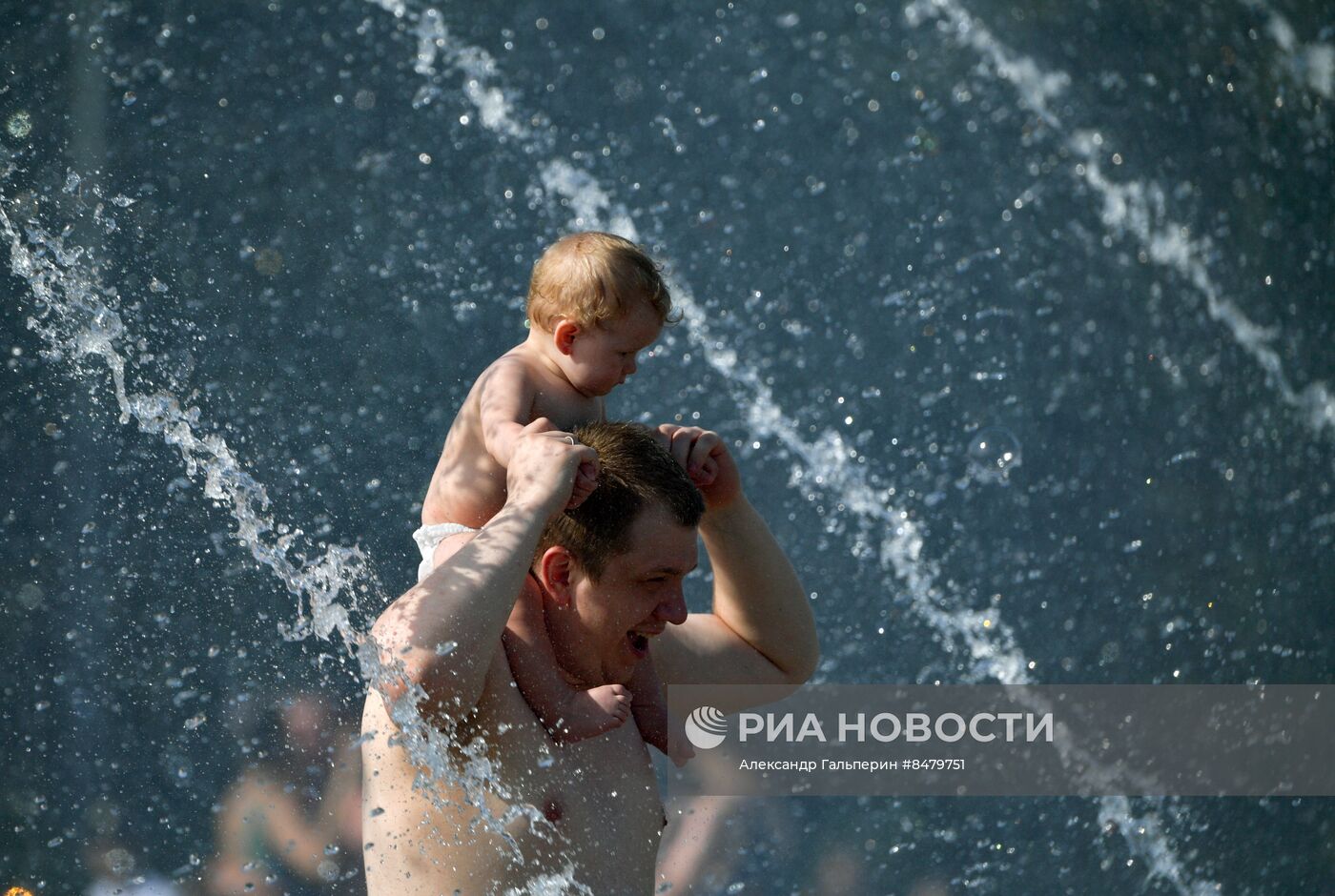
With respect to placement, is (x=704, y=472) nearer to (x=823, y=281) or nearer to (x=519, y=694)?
(x=519, y=694)

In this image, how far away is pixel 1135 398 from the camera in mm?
3211

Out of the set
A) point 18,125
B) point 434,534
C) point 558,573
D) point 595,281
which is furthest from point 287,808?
point 595,281

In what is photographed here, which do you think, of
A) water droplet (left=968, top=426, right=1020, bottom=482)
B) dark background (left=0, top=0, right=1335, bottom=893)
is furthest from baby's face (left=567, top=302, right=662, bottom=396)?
water droplet (left=968, top=426, right=1020, bottom=482)

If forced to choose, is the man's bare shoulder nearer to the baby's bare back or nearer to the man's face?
the man's face

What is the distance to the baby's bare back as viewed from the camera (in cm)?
175

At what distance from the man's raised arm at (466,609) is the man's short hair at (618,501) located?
0.16 metres

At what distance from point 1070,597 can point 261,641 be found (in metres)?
1.88

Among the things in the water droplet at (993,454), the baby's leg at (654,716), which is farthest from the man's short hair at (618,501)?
the water droplet at (993,454)

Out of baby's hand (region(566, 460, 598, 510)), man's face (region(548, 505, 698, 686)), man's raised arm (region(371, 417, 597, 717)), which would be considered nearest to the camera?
man's raised arm (region(371, 417, 597, 717))

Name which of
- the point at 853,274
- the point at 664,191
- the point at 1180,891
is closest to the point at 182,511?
the point at 664,191

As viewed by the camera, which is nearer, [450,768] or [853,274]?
[450,768]

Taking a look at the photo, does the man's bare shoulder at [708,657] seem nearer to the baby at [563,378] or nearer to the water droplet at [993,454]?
the baby at [563,378]

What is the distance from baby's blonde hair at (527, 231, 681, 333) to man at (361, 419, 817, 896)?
0.55 ft

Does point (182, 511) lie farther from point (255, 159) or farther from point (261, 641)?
point (255, 159)
